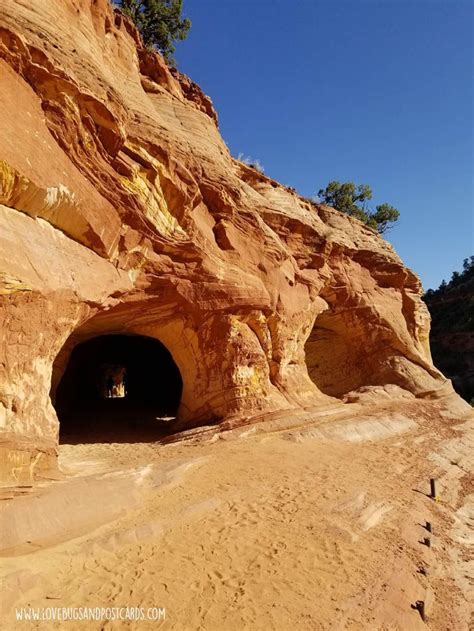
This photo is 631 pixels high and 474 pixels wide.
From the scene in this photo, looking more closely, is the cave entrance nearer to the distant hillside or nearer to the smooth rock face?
the smooth rock face

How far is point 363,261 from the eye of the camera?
20.7 m

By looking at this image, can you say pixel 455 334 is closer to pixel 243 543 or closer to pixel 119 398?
pixel 119 398

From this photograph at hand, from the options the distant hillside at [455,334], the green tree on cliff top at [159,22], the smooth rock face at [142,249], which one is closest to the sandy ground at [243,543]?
the smooth rock face at [142,249]

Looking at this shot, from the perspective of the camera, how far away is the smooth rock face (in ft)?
21.6

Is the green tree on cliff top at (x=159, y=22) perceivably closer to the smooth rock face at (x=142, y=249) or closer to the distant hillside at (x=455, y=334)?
the smooth rock face at (x=142, y=249)

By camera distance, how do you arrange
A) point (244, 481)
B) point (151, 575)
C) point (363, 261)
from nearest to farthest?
point (151, 575) < point (244, 481) < point (363, 261)

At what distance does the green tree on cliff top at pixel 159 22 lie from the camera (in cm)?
2058

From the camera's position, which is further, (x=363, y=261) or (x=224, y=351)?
(x=363, y=261)

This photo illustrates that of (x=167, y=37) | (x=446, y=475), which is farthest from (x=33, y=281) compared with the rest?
(x=167, y=37)

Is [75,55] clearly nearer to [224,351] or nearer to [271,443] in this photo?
[224,351]

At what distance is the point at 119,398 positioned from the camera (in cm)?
1822

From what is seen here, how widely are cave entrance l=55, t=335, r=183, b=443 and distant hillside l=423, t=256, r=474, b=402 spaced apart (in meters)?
25.0

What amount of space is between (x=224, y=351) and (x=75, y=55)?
7835mm

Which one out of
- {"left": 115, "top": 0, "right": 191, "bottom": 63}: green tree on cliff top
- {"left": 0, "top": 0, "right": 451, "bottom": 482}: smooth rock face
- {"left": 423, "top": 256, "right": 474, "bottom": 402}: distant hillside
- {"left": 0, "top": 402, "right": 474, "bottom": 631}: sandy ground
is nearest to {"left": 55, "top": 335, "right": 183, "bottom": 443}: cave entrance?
{"left": 0, "top": 0, "right": 451, "bottom": 482}: smooth rock face
